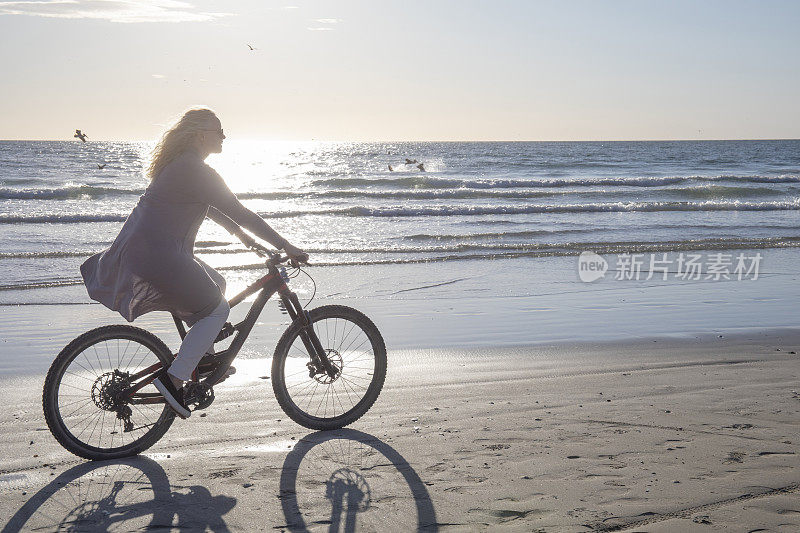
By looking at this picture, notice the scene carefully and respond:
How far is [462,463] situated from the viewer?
3.82 meters

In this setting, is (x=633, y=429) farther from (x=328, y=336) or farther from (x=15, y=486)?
(x=15, y=486)

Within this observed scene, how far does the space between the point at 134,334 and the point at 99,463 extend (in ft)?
2.23

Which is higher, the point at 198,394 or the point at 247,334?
the point at 247,334

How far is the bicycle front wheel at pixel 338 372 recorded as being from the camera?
14.6 ft

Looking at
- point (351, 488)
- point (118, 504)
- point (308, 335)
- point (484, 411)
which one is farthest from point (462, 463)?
point (118, 504)

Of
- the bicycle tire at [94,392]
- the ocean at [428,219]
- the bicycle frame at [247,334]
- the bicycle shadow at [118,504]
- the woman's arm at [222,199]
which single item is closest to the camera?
the bicycle shadow at [118,504]

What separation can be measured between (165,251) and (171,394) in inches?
29.8

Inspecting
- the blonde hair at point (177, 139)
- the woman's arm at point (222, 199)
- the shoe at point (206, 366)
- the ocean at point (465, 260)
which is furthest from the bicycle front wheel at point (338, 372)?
the ocean at point (465, 260)

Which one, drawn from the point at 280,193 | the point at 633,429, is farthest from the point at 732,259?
the point at 280,193

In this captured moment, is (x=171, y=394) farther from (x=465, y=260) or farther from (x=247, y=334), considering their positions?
(x=465, y=260)

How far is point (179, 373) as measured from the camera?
399 centimetres

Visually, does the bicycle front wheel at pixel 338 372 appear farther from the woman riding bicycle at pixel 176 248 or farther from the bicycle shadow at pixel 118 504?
the bicycle shadow at pixel 118 504

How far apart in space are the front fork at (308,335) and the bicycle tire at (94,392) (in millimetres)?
720

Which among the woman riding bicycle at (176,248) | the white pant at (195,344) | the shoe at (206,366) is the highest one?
the woman riding bicycle at (176,248)
